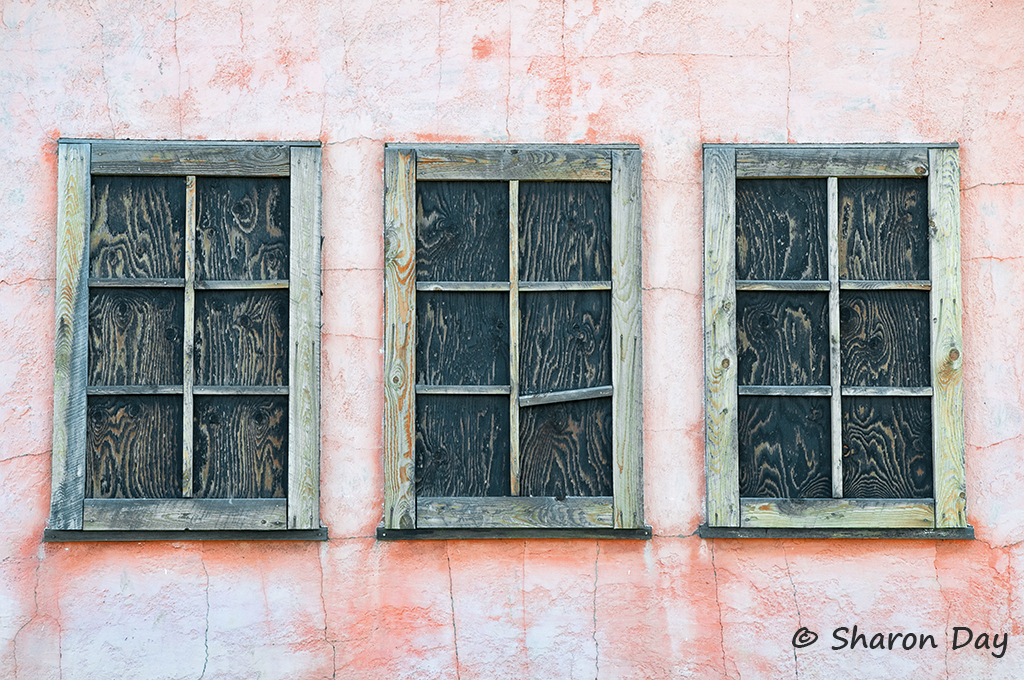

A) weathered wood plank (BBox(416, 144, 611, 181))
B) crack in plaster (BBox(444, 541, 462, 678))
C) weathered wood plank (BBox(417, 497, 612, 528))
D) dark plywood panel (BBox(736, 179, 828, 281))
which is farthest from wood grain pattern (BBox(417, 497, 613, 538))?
weathered wood plank (BBox(416, 144, 611, 181))

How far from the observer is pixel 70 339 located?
3330mm

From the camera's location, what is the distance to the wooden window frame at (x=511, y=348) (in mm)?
3324

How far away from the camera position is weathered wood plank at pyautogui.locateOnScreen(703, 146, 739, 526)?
3338 mm

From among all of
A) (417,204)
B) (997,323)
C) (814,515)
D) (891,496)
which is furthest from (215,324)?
(997,323)

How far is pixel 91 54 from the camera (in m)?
3.43

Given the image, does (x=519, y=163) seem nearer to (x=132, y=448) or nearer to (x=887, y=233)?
(x=887, y=233)

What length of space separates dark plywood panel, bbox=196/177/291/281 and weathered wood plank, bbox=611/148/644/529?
1.27m

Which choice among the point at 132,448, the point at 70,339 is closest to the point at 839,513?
the point at 132,448

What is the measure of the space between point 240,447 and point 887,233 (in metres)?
2.62

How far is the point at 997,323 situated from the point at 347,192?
2.55 metres

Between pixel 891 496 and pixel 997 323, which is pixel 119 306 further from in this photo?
pixel 997 323

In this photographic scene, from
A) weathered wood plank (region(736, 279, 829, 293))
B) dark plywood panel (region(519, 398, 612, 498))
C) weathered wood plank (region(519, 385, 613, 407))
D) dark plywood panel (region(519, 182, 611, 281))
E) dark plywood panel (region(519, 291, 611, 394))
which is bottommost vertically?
dark plywood panel (region(519, 398, 612, 498))

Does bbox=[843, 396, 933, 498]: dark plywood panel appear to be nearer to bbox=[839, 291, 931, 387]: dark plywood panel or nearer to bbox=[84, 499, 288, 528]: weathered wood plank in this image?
bbox=[839, 291, 931, 387]: dark plywood panel

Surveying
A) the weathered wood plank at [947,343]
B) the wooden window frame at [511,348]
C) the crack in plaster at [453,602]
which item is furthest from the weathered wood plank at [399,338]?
the weathered wood plank at [947,343]
